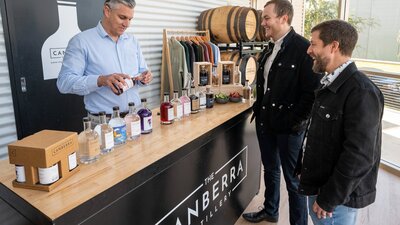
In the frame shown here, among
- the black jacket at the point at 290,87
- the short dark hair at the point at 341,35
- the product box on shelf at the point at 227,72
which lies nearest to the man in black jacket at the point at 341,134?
the short dark hair at the point at 341,35

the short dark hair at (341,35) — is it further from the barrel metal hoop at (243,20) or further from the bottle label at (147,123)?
the barrel metal hoop at (243,20)

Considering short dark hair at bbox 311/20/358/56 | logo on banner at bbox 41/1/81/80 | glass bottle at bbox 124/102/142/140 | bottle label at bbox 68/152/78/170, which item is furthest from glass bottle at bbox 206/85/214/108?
logo on banner at bbox 41/1/81/80

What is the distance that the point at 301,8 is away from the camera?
8133 millimetres

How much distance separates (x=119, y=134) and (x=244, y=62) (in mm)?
3544

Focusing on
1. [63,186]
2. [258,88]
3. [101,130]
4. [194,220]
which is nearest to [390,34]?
[258,88]

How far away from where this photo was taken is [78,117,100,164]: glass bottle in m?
1.54

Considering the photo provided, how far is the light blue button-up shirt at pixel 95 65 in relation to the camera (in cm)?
214

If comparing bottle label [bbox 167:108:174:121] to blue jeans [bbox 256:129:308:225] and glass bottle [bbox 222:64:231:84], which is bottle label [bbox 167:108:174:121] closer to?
blue jeans [bbox 256:129:308:225]

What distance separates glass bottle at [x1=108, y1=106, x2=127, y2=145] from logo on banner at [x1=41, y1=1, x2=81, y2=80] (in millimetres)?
1729

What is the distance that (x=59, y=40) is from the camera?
10.5 feet

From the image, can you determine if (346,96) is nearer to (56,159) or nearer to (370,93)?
(370,93)

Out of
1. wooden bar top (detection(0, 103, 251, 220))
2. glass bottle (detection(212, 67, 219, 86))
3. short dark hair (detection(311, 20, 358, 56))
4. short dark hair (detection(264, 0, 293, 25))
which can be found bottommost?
wooden bar top (detection(0, 103, 251, 220))

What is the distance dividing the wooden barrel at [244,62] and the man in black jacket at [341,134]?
3290mm

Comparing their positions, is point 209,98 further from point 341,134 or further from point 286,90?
point 341,134
